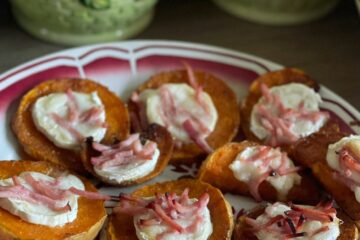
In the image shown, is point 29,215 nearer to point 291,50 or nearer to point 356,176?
point 356,176

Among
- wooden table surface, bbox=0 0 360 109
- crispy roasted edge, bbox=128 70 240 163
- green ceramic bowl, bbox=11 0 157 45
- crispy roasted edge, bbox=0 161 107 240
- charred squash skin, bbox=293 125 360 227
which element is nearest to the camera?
crispy roasted edge, bbox=0 161 107 240

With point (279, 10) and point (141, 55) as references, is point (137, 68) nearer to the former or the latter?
point (141, 55)

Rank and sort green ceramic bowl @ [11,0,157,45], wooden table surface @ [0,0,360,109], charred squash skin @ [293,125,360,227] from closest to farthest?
charred squash skin @ [293,125,360,227] → green ceramic bowl @ [11,0,157,45] → wooden table surface @ [0,0,360,109]

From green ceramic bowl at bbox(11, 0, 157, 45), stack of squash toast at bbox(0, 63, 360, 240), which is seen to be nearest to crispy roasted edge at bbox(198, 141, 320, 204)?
stack of squash toast at bbox(0, 63, 360, 240)

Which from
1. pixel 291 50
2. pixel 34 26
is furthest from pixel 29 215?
pixel 291 50

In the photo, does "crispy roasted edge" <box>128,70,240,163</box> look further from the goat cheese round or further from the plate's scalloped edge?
the goat cheese round

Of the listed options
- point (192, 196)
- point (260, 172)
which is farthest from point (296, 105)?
point (192, 196)

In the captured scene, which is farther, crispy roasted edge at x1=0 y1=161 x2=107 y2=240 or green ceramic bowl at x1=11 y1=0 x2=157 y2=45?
green ceramic bowl at x1=11 y1=0 x2=157 y2=45

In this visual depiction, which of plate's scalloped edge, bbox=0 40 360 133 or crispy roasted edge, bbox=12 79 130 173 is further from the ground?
plate's scalloped edge, bbox=0 40 360 133
